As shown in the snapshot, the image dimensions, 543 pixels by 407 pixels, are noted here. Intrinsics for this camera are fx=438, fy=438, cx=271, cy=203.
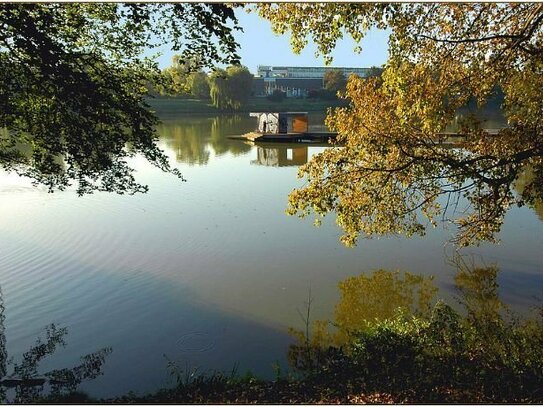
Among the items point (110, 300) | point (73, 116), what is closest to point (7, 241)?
point (110, 300)

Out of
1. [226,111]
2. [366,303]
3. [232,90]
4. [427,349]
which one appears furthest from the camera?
[226,111]

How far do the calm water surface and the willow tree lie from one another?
2932 mm

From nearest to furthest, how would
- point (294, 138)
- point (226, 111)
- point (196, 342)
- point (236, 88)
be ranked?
point (196, 342) < point (294, 138) < point (236, 88) < point (226, 111)

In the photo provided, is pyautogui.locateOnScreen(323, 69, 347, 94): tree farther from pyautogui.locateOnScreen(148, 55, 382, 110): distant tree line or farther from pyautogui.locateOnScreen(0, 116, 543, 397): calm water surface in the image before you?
pyautogui.locateOnScreen(0, 116, 543, 397): calm water surface

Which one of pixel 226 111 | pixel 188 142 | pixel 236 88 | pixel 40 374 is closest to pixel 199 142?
pixel 188 142

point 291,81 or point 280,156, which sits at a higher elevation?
point 291,81

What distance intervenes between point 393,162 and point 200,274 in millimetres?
6104

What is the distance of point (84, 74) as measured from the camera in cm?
736

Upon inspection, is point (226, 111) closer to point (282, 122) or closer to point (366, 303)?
point (282, 122)

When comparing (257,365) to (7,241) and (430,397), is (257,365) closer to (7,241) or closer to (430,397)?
(430,397)

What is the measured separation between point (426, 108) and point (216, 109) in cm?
7292

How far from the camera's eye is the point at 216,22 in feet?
22.9

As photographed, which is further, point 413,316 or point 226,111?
point 226,111

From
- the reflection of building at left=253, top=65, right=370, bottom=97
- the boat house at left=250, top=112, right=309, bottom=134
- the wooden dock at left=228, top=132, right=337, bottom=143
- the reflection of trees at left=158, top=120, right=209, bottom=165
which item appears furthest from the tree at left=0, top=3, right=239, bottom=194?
the reflection of building at left=253, top=65, right=370, bottom=97
